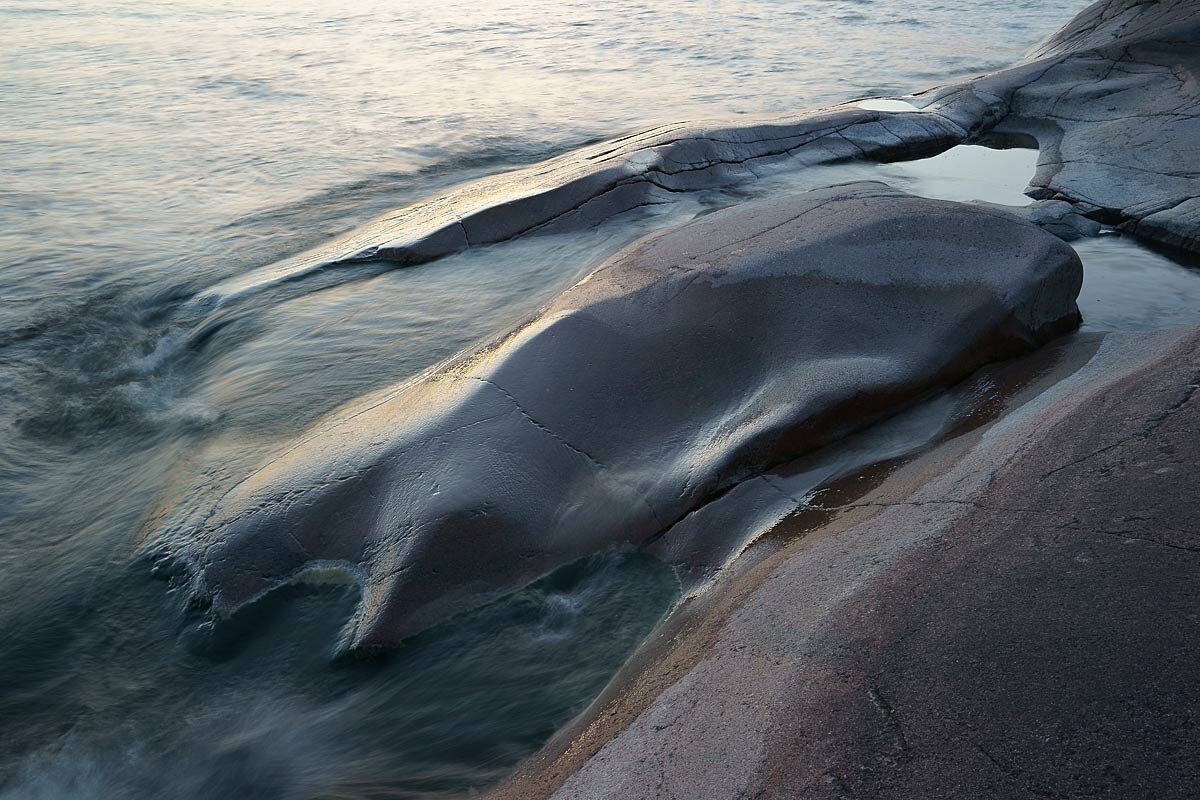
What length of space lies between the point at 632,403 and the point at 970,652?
2.00 meters

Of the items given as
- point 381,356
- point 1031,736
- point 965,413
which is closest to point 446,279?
point 381,356

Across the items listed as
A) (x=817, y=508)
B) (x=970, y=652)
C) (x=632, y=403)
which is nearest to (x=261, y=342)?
(x=632, y=403)

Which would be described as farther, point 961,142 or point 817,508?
point 961,142

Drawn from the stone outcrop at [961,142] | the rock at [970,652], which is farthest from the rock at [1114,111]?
the rock at [970,652]

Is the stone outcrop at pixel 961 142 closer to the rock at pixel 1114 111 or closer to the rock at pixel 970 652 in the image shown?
the rock at pixel 1114 111

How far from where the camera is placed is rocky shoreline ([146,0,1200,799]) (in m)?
2.22

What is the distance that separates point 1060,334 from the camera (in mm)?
4773

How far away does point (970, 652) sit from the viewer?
93.0 inches

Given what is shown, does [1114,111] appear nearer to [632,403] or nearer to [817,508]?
[632,403]

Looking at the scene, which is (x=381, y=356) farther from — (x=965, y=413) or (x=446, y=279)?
(x=965, y=413)

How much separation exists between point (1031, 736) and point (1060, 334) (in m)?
3.18

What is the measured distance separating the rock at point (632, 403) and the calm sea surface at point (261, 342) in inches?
7.8

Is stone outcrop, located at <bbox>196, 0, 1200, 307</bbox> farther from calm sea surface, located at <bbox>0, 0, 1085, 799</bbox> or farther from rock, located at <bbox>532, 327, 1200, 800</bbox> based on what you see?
rock, located at <bbox>532, 327, 1200, 800</bbox>

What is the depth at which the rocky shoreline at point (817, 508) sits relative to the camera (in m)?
2.22
